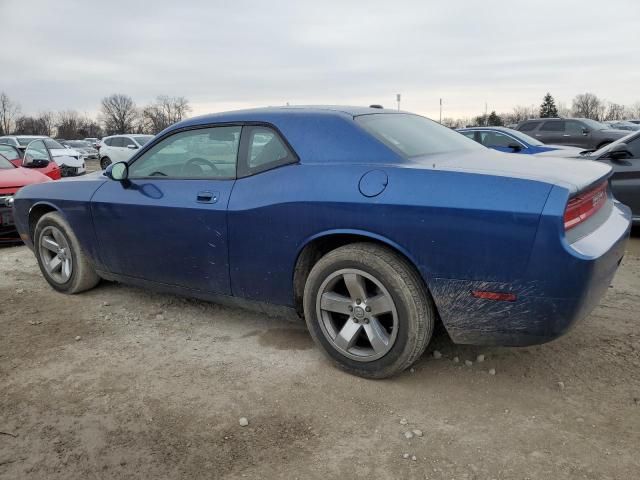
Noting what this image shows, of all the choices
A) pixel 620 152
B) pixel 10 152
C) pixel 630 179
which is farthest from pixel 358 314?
pixel 10 152

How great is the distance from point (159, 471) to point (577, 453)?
1.82 meters

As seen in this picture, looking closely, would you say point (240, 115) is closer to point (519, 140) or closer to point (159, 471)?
point (159, 471)

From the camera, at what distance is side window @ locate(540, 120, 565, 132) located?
16.0 metres

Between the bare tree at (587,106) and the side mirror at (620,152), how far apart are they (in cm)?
8383

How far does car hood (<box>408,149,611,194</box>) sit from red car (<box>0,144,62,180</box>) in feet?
24.9

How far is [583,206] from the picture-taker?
8.69 feet

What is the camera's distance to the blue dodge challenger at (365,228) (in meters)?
2.46

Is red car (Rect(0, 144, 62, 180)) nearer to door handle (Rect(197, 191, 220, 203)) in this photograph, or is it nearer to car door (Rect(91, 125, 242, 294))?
car door (Rect(91, 125, 242, 294))

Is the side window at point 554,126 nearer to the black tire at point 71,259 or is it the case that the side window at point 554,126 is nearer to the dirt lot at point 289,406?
the dirt lot at point 289,406

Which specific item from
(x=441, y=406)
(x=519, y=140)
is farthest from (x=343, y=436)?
(x=519, y=140)

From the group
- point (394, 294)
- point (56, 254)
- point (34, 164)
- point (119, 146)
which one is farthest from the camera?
point (119, 146)

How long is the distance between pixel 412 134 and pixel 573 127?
1451 cm

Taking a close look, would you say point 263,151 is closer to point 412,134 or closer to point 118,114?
point 412,134

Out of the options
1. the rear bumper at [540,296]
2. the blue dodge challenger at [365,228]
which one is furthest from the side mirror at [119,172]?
the rear bumper at [540,296]
